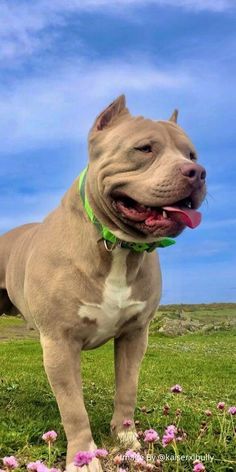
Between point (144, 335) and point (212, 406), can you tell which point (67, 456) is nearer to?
point (144, 335)

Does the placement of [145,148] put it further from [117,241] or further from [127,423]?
[127,423]

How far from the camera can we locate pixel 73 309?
5.04 metres

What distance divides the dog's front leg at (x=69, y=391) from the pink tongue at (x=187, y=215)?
1.52 meters

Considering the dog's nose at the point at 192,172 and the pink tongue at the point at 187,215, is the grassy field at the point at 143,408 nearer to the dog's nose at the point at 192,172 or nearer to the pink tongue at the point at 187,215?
the pink tongue at the point at 187,215

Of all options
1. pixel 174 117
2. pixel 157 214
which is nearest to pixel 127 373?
pixel 157 214

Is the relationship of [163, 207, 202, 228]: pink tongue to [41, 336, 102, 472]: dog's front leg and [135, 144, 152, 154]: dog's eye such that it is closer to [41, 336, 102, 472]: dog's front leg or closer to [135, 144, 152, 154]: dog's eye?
[135, 144, 152, 154]: dog's eye

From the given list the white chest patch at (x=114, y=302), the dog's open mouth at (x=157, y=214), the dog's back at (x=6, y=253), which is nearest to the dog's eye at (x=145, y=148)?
the dog's open mouth at (x=157, y=214)

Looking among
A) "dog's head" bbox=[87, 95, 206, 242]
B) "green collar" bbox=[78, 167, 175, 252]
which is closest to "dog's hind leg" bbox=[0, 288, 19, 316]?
"green collar" bbox=[78, 167, 175, 252]

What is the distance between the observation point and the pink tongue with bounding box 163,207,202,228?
430cm

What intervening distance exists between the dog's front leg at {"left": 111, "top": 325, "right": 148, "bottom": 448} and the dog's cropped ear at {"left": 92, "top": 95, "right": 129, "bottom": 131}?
188 cm

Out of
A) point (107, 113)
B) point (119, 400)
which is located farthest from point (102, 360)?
point (107, 113)

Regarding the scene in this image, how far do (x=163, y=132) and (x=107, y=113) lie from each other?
565 millimetres

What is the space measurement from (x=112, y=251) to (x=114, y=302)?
43cm

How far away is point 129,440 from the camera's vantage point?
5.39 metres
